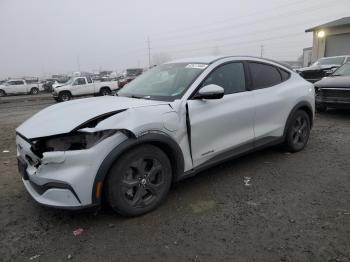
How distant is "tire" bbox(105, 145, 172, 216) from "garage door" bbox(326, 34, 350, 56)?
24425mm

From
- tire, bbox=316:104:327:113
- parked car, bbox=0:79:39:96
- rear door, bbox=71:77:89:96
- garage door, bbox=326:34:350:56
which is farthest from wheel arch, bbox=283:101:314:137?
parked car, bbox=0:79:39:96

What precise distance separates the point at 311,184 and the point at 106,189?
8.46ft

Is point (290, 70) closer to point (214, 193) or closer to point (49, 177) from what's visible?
point (214, 193)

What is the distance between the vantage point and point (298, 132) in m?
5.26

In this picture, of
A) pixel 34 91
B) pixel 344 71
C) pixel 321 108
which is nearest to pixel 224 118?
pixel 321 108

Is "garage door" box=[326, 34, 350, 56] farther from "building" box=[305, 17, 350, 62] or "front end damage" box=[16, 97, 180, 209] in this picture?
"front end damage" box=[16, 97, 180, 209]

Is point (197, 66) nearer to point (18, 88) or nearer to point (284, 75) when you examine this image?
point (284, 75)

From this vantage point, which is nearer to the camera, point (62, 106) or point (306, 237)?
point (306, 237)

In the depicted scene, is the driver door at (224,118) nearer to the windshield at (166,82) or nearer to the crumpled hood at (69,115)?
the windshield at (166,82)

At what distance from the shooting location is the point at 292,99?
16.3 feet

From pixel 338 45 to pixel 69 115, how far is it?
2573 cm

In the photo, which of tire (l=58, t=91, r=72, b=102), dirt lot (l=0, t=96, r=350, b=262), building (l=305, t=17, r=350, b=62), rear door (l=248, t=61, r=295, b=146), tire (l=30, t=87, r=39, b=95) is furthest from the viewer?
tire (l=30, t=87, r=39, b=95)

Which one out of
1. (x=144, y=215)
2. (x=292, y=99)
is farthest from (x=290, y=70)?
(x=144, y=215)

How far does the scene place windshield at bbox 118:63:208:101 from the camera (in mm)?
3787
